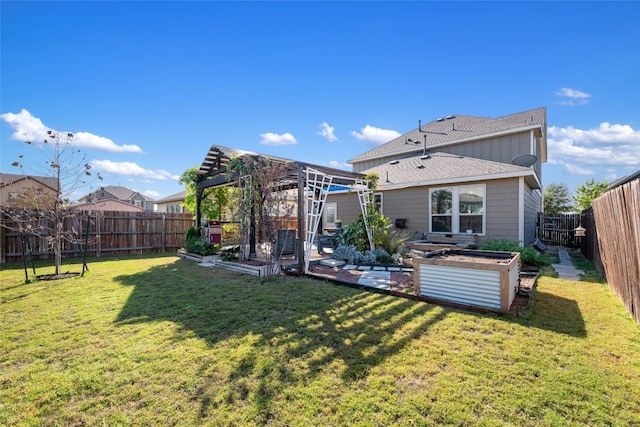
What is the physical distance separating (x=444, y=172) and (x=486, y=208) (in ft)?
5.86

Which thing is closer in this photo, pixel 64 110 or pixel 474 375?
pixel 474 375

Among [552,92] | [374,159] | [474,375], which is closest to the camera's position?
[474,375]

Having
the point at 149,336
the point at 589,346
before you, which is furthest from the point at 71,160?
the point at 589,346

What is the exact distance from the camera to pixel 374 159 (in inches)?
666

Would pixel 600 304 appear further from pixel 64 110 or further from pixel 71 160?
pixel 64 110

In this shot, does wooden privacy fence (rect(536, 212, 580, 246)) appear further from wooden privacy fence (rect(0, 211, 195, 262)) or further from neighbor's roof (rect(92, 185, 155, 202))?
neighbor's roof (rect(92, 185, 155, 202))

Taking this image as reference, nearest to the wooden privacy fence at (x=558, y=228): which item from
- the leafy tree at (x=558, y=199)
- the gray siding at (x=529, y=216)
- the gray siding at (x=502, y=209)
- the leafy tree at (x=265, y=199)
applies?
the gray siding at (x=529, y=216)

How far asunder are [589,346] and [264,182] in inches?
236

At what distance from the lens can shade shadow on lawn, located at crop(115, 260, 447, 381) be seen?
290 centimetres

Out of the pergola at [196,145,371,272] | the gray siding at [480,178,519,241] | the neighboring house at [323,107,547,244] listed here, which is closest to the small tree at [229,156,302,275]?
the pergola at [196,145,371,272]

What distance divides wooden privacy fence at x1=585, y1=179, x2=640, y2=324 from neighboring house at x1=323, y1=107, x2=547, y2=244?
351 cm

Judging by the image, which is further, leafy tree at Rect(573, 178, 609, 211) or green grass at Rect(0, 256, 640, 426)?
leafy tree at Rect(573, 178, 609, 211)

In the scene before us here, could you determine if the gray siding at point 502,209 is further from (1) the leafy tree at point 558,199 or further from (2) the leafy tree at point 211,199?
(1) the leafy tree at point 558,199

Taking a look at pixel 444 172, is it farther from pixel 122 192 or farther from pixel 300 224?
pixel 122 192
